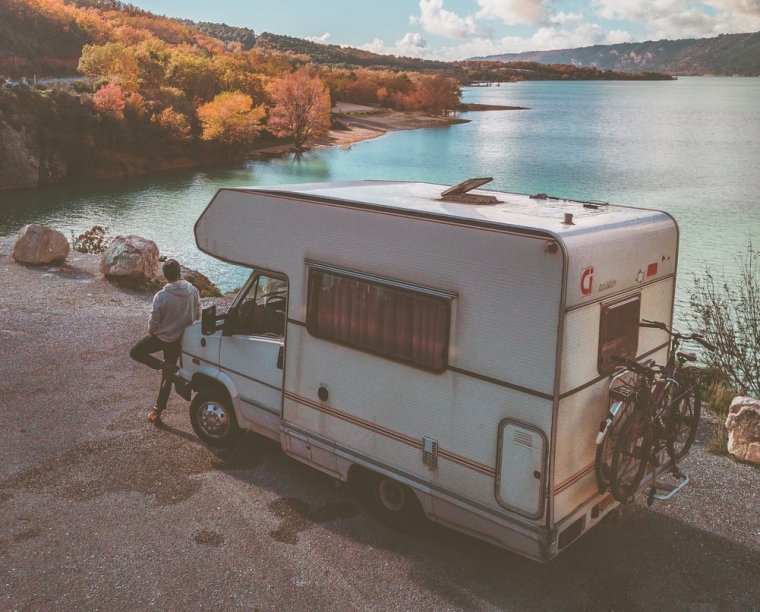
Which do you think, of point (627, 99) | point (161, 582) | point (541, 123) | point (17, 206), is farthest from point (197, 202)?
point (627, 99)

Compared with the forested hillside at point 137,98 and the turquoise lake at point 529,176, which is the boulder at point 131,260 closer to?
the turquoise lake at point 529,176

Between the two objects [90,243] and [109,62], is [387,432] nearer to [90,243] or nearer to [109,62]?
[90,243]

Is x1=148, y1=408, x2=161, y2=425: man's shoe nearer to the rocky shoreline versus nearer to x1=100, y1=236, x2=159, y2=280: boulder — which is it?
x1=100, y1=236, x2=159, y2=280: boulder

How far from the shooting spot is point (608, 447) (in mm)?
5754

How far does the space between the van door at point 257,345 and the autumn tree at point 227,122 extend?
56841 mm

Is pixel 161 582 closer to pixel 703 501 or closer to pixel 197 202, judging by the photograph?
pixel 703 501

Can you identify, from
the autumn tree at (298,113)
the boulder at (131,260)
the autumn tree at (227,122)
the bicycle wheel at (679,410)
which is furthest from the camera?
the autumn tree at (298,113)

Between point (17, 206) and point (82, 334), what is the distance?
114ft

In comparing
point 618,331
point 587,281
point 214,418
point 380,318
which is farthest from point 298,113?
point 587,281

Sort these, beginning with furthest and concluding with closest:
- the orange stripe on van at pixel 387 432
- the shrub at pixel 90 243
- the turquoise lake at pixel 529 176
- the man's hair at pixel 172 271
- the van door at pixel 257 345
Answer: the turquoise lake at pixel 529 176
the shrub at pixel 90 243
the man's hair at pixel 172 271
the van door at pixel 257 345
the orange stripe on van at pixel 387 432

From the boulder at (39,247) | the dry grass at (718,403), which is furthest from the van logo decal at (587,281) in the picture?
the boulder at (39,247)

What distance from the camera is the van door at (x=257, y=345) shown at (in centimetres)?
750

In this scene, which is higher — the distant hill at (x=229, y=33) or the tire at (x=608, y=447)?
the distant hill at (x=229, y=33)

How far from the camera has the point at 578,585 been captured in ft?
20.0
